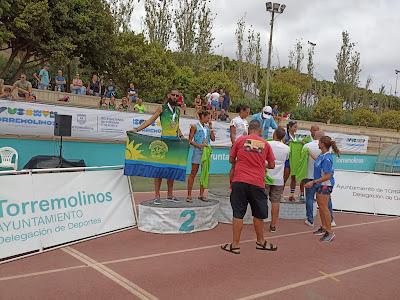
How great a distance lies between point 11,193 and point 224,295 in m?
3.09

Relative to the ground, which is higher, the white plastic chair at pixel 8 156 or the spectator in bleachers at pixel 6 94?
the spectator in bleachers at pixel 6 94

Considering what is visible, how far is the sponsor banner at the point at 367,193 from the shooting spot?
37.2ft

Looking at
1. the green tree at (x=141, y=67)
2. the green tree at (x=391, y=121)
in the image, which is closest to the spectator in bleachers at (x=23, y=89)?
the green tree at (x=141, y=67)

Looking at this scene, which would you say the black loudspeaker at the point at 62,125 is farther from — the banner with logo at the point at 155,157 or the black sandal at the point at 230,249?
the black sandal at the point at 230,249

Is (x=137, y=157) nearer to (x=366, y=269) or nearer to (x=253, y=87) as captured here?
(x=366, y=269)

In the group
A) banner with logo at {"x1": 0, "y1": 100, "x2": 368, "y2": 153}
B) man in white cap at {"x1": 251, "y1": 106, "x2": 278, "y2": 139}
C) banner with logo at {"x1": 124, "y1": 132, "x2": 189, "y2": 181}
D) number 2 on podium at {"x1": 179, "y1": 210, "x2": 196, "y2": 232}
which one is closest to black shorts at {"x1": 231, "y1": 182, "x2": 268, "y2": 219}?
number 2 on podium at {"x1": 179, "y1": 210, "x2": 196, "y2": 232}

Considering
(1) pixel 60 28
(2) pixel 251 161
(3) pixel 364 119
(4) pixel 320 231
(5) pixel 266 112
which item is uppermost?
(1) pixel 60 28

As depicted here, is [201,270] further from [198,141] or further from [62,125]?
[62,125]

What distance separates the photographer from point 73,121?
47.8 ft

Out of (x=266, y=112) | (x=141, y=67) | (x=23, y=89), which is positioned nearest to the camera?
(x=266, y=112)

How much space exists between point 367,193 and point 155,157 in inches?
241

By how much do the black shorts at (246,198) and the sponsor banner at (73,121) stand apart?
28.6 feet

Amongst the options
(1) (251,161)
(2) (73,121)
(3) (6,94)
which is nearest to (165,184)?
(2) (73,121)

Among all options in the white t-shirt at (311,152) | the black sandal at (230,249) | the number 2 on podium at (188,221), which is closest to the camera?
the black sandal at (230,249)
